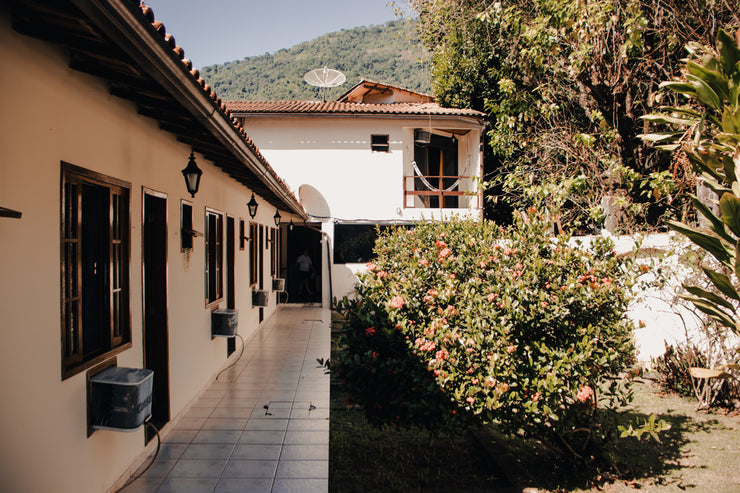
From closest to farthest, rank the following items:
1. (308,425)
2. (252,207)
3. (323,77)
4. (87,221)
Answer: (87,221) → (308,425) → (252,207) → (323,77)

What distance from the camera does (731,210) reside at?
66.2 inches

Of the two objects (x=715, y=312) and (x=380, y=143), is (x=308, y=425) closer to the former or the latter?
(x=715, y=312)

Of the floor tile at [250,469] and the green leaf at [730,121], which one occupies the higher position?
the green leaf at [730,121]

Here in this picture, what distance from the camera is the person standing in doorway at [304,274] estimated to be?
55.7 feet

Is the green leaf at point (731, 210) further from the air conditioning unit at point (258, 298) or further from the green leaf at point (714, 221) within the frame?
the air conditioning unit at point (258, 298)

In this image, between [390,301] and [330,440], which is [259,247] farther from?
[390,301]

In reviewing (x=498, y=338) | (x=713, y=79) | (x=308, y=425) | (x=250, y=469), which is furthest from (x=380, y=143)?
(x=713, y=79)

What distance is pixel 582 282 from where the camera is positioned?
408 cm

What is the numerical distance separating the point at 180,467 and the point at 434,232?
3.85 meters

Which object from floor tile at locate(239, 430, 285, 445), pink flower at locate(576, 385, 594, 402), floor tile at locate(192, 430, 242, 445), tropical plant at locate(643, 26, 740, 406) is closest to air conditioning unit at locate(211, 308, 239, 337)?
floor tile at locate(192, 430, 242, 445)

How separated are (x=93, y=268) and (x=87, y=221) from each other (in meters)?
0.35

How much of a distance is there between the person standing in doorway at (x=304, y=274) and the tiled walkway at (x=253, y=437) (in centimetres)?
865

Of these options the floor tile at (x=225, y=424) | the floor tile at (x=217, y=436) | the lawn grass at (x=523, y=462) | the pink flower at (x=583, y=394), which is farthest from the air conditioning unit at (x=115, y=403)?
the pink flower at (x=583, y=394)

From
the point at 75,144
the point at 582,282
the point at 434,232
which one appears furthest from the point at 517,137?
the point at 75,144
